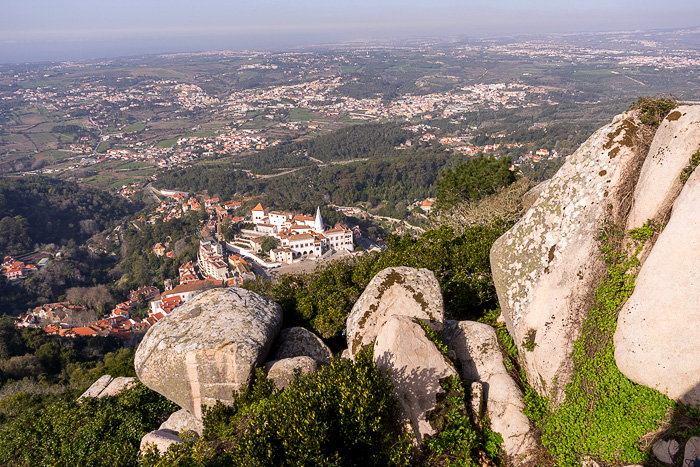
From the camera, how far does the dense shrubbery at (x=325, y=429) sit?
573cm

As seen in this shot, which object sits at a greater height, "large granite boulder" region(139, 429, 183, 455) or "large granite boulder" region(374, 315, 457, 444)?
"large granite boulder" region(374, 315, 457, 444)

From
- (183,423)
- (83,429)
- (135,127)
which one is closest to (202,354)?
(183,423)

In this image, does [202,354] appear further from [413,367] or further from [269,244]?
[269,244]

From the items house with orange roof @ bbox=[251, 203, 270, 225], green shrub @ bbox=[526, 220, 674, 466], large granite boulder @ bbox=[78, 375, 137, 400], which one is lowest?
house with orange roof @ bbox=[251, 203, 270, 225]

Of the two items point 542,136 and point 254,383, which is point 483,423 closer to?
point 254,383

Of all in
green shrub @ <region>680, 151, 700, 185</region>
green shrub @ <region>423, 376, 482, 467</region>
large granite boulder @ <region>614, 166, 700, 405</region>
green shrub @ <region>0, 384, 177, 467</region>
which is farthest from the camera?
green shrub @ <region>0, 384, 177, 467</region>

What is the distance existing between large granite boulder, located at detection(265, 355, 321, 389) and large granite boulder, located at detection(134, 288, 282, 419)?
0.46 metres

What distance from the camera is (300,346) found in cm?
1093

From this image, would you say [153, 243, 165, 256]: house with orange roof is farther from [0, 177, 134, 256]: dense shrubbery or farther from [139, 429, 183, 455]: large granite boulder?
[139, 429, 183, 455]: large granite boulder

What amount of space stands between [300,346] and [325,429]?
511 cm

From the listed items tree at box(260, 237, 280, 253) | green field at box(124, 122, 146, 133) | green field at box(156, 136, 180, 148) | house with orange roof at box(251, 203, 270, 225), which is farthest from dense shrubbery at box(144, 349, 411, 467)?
green field at box(124, 122, 146, 133)

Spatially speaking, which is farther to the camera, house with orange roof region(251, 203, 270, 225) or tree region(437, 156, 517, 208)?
house with orange roof region(251, 203, 270, 225)

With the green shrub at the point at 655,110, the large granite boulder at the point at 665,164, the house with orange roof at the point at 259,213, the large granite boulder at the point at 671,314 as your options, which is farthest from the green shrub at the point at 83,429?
the house with orange roof at the point at 259,213

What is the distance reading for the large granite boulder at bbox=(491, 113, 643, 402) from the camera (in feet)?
23.7
